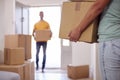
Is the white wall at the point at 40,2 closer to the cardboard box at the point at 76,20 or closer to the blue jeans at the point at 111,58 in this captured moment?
the cardboard box at the point at 76,20

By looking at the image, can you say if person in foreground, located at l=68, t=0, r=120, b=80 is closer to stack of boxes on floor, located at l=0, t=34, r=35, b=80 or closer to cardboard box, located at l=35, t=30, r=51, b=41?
stack of boxes on floor, located at l=0, t=34, r=35, b=80

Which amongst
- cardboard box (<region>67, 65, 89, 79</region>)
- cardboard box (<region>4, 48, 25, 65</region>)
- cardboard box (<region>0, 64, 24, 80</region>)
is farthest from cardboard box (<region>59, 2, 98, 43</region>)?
cardboard box (<region>67, 65, 89, 79</region>)

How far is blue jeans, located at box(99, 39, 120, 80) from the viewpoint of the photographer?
108cm

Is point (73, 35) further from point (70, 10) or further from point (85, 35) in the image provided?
point (70, 10)

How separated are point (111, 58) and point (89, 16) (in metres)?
0.24

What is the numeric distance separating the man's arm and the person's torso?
3 cm

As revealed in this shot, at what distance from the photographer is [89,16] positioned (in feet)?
3.89

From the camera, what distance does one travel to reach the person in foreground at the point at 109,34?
1090 mm

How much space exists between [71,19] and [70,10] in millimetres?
58

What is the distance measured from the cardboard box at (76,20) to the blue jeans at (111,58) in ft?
0.46

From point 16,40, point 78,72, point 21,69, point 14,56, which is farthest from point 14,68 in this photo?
point 78,72

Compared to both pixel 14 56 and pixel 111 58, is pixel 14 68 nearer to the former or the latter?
pixel 14 56

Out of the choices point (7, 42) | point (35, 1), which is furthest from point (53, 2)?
point (7, 42)

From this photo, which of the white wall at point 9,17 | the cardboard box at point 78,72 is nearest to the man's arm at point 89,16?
the cardboard box at point 78,72
